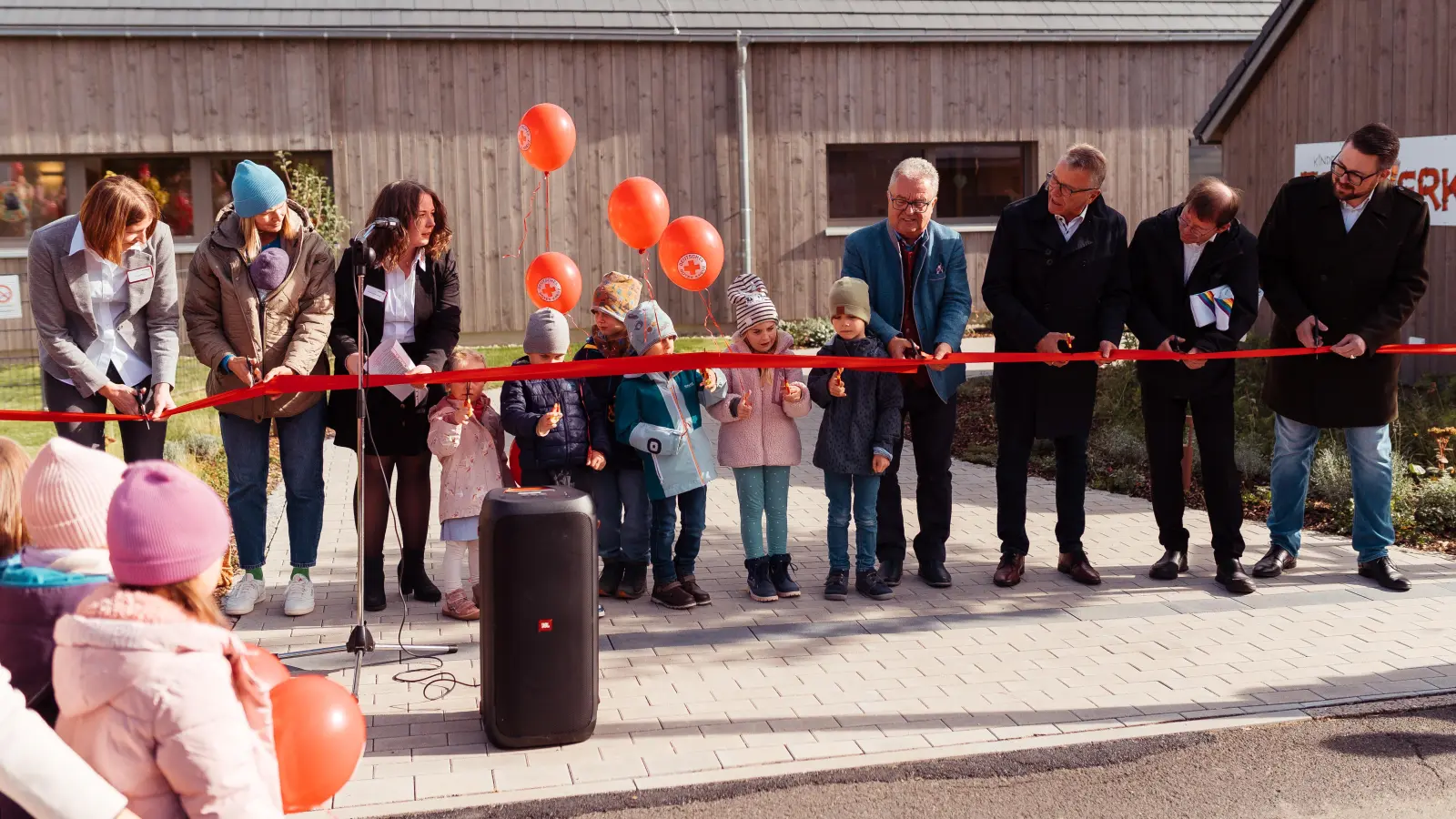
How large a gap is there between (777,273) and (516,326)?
380 cm

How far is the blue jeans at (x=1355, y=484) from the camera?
7047 millimetres

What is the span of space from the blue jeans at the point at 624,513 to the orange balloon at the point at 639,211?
395cm

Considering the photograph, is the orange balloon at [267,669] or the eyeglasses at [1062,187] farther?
the eyeglasses at [1062,187]

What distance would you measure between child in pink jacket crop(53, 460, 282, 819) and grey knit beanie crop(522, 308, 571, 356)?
348 cm

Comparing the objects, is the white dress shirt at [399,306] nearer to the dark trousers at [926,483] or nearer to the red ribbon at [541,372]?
the red ribbon at [541,372]

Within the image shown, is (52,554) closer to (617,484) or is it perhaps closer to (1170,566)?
(617,484)

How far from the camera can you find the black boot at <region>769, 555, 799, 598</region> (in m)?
6.98

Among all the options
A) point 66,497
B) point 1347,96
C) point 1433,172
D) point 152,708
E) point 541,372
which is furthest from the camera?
point 1347,96

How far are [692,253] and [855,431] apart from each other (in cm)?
324

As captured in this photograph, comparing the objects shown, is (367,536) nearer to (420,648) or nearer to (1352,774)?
(420,648)

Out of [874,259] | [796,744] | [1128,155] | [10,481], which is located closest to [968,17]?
[1128,155]

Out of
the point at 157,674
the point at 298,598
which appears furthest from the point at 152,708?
the point at 298,598

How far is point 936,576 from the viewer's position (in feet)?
23.3

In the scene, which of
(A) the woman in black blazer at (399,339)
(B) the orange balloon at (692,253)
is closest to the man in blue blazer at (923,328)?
(A) the woman in black blazer at (399,339)
